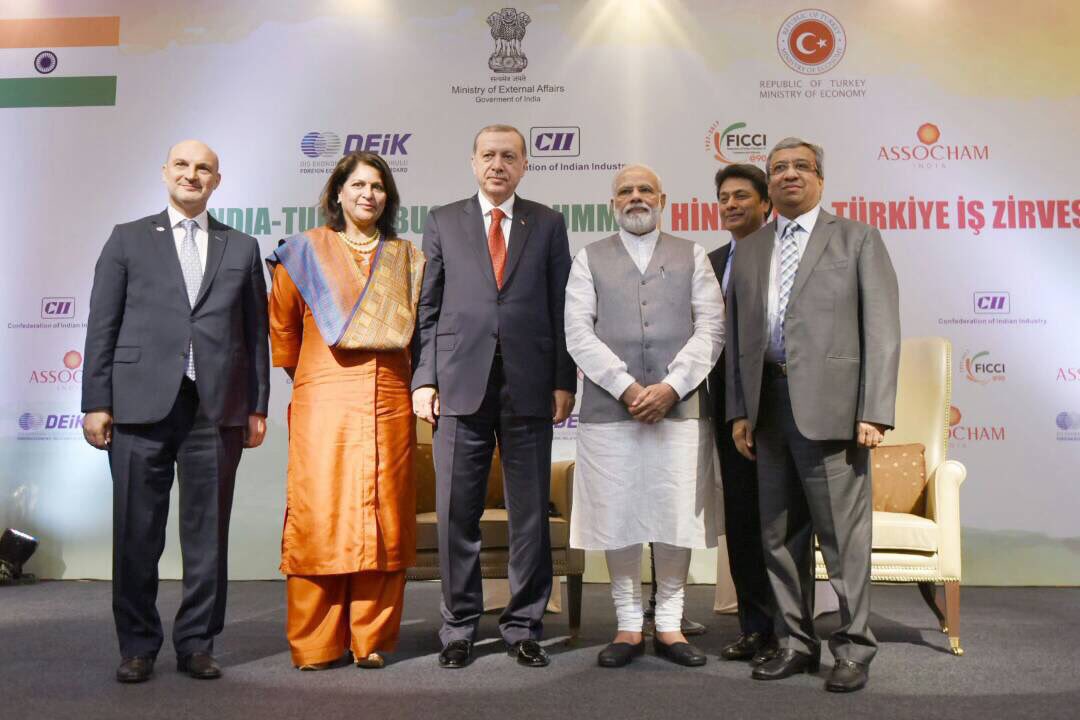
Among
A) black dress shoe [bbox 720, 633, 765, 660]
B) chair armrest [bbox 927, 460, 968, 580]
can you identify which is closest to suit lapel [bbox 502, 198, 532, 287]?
black dress shoe [bbox 720, 633, 765, 660]

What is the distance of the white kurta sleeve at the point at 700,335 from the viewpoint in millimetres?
3016

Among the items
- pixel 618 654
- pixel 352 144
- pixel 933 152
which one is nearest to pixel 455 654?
pixel 618 654

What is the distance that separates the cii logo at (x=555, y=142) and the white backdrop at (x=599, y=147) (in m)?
0.01

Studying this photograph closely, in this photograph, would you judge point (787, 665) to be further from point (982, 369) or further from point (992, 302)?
point (992, 302)

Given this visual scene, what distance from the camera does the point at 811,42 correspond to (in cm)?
523

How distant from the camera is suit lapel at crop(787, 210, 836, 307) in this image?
2.86m

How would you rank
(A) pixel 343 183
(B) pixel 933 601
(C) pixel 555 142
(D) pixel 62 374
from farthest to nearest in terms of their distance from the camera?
(D) pixel 62 374, (C) pixel 555 142, (B) pixel 933 601, (A) pixel 343 183

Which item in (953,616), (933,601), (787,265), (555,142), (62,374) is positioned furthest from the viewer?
(62,374)

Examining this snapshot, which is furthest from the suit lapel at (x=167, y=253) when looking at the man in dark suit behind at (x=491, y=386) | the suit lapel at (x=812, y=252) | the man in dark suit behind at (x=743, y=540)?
the suit lapel at (x=812, y=252)

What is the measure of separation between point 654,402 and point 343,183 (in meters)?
1.27

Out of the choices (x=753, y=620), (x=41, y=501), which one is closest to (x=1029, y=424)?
(x=753, y=620)

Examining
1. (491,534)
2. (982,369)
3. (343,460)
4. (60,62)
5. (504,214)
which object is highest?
(60,62)

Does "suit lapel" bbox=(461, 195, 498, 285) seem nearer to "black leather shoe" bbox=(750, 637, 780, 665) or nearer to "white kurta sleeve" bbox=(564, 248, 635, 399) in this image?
"white kurta sleeve" bbox=(564, 248, 635, 399)

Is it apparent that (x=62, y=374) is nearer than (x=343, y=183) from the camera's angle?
No
